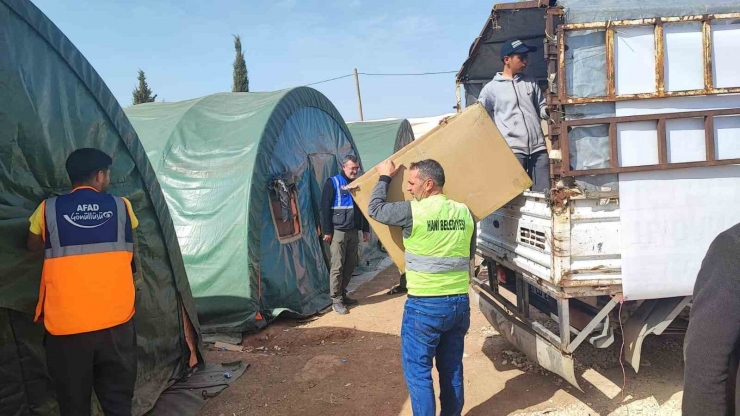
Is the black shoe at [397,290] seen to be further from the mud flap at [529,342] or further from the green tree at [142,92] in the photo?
the green tree at [142,92]

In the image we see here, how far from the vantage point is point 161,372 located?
432 centimetres

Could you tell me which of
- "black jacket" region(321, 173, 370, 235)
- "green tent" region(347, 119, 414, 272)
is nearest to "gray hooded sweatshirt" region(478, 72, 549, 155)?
"black jacket" region(321, 173, 370, 235)

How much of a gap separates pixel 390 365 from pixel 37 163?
337 centimetres

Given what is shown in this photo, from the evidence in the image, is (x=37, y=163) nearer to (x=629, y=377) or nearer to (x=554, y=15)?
(x=554, y=15)

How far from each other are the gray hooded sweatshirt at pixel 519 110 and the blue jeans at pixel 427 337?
1.54 meters

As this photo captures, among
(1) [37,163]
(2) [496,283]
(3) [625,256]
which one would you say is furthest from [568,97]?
(1) [37,163]

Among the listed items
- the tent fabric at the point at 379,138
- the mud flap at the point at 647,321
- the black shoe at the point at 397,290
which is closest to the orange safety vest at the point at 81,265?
the mud flap at the point at 647,321

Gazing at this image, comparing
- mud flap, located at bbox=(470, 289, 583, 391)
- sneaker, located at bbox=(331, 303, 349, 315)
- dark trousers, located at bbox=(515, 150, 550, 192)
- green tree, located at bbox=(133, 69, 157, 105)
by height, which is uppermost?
green tree, located at bbox=(133, 69, 157, 105)

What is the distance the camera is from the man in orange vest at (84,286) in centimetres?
282

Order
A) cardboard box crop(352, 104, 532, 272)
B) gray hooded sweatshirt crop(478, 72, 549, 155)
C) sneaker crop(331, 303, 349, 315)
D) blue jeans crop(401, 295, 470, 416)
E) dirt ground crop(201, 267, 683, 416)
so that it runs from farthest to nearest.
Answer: sneaker crop(331, 303, 349, 315)
gray hooded sweatshirt crop(478, 72, 549, 155)
dirt ground crop(201, 267, 683, 416)
cardboard box crop(352, 104, 532, 272)
blue jeans crop(401, 295, 470, 416)

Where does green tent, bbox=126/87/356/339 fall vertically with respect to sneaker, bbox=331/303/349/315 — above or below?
above

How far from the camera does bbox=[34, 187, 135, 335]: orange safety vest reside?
2.81 meters

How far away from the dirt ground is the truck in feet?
2.39

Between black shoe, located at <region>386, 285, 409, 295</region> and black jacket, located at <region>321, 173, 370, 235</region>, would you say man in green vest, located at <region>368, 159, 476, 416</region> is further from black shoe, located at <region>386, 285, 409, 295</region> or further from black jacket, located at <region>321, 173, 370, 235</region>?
black shoe, located at <region>386, 285, 409, 295</region>
